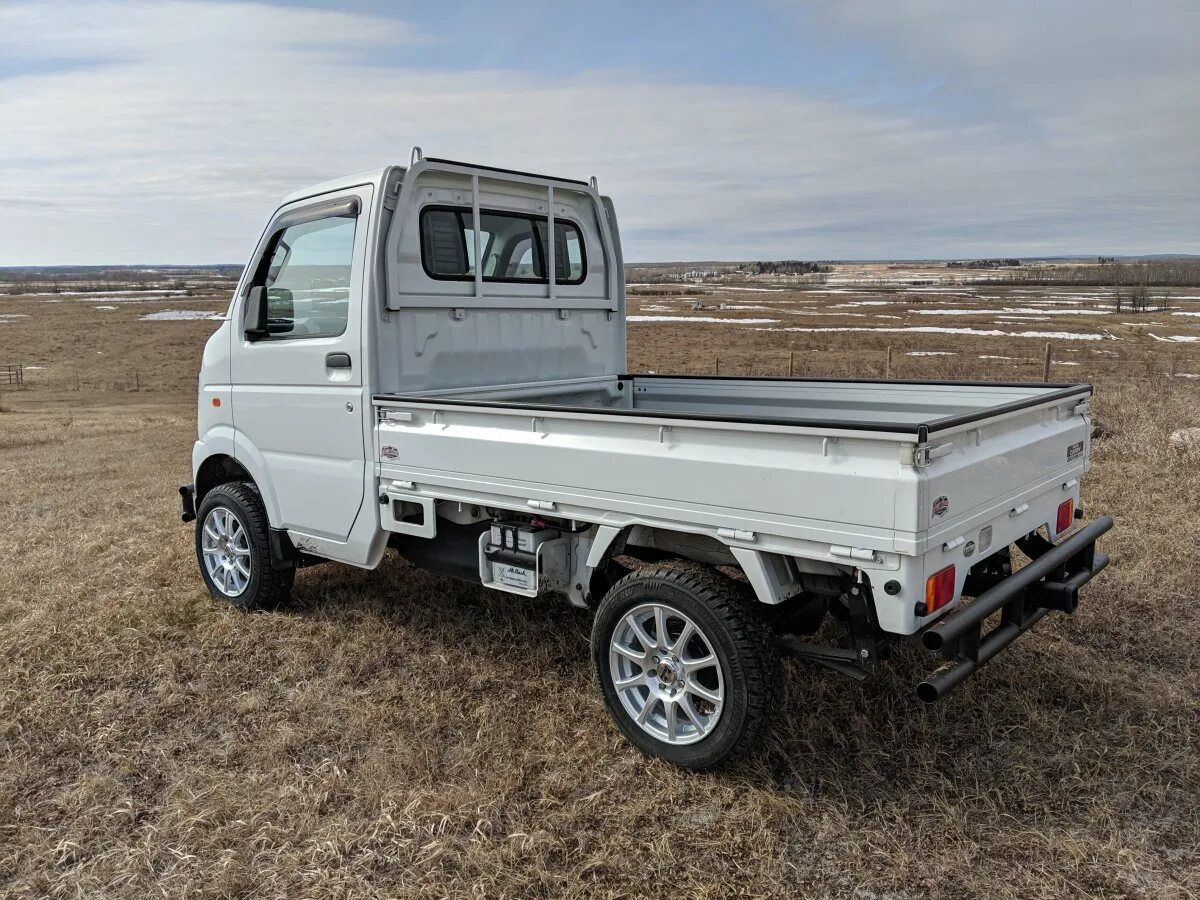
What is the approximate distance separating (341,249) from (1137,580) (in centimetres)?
534

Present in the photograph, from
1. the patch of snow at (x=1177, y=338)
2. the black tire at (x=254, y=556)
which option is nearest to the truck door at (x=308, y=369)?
the black tire at (x=254, y=556)

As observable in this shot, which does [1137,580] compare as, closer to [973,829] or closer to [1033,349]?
[973,829]

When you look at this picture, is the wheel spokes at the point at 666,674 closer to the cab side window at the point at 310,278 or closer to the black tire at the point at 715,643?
the black tire at the point at 715,643

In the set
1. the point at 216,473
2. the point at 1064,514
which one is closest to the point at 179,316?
the point at 216,473

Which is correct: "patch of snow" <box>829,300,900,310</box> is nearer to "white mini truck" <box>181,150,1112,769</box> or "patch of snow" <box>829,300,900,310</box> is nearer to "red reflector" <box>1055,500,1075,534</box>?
"white mini truck" <box>181,150,1112,769</box>

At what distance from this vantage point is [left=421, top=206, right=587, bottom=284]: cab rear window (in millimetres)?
5387

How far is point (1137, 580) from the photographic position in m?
6.21

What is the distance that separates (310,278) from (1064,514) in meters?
4.21

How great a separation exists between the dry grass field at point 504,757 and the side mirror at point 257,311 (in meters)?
1.76

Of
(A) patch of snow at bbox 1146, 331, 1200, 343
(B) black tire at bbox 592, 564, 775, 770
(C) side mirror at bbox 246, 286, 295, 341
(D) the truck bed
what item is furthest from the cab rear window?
(A) patch of snow at bbox 1146, 331, 1200, 343

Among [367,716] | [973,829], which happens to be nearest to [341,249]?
[367,716]

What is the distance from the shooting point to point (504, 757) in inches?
165

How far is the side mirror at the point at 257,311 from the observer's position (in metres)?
5.66

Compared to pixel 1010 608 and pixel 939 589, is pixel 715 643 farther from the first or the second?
pixel 1010 608
